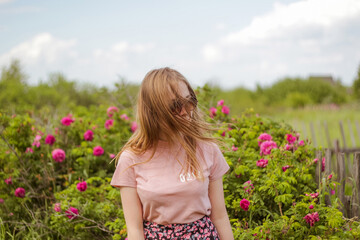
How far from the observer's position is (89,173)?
4523mm

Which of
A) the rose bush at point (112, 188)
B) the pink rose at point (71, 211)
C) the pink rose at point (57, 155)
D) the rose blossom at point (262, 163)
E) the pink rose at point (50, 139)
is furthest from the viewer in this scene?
the pink rose at point (50, 139)

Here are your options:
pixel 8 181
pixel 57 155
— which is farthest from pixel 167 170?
pixel 8 181

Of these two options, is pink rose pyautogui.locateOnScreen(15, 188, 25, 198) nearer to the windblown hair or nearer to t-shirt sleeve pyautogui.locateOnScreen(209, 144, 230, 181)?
the windblown hair

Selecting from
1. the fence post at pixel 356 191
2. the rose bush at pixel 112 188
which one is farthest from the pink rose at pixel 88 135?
the fence post at pixel 356 191

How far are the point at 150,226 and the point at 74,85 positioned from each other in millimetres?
16245

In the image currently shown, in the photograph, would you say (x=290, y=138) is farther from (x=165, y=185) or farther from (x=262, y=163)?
(x=165, y=185)

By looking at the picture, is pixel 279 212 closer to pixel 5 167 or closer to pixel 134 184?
pixel 134 184

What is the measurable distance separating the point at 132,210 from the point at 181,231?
0.91 feet

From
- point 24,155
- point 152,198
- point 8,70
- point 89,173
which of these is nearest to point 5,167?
point 24,155

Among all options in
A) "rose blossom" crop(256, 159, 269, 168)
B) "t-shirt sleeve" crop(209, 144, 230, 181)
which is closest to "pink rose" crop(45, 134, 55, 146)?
"rose blossom" crop(256, 159, 269, 168)

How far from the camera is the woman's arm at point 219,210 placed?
1.98 m

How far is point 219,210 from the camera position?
1.99 m

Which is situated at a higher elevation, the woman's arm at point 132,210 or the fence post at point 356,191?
the woman's arm at point 132,210

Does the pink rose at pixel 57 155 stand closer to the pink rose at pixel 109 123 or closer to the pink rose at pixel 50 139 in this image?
the pink rose at pixel 50 139
